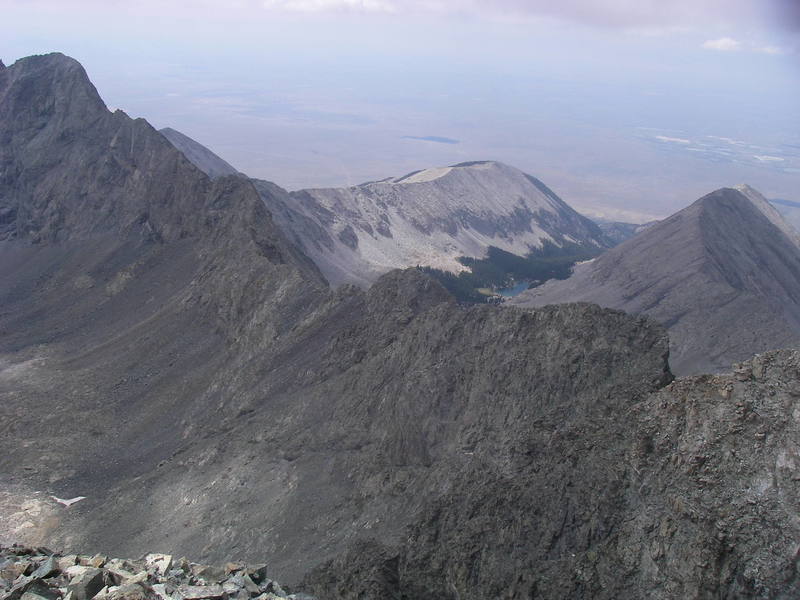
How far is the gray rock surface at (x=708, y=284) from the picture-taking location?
79.9 m

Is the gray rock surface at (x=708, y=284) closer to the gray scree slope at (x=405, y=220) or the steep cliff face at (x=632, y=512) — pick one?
the gray scree slope at (x=405, y=220)

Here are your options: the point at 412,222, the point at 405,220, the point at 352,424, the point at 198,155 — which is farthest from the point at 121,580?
the point at 412,222

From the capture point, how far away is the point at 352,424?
52.5m

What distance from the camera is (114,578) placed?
26000 mm

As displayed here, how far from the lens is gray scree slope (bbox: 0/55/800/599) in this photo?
29766mm

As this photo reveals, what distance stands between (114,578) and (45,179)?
91057 mm

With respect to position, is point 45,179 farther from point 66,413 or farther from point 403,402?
point 403,402

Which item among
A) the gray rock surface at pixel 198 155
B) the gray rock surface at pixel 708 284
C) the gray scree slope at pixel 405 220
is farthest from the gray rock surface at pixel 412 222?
the gray rock surface at pixel 708 284

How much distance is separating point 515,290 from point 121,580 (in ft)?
383

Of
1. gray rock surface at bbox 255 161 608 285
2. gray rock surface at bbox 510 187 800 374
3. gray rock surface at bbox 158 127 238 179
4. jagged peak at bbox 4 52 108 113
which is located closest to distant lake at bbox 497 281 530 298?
gray rock surface at bbox 510 187 800 374

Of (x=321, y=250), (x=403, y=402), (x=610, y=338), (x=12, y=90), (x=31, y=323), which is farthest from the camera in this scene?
(x=321, y=250)

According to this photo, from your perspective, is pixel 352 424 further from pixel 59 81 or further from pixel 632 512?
pixel 59 81

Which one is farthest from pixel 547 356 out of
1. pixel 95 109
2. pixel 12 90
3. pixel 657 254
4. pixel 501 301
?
pixel 12 90

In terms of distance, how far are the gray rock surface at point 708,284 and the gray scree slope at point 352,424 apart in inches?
1222
